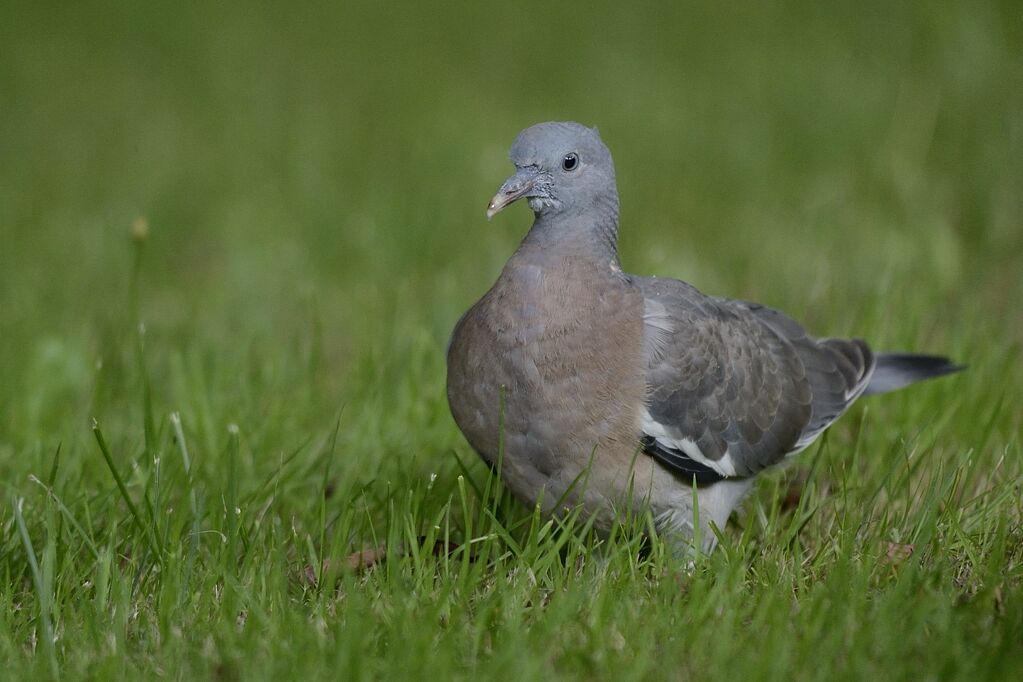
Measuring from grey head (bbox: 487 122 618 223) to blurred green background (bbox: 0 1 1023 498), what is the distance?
109 cm

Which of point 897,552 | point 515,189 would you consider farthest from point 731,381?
point 515,189

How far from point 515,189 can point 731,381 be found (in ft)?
2.91

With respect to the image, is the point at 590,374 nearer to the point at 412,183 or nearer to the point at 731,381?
the point at 731,381

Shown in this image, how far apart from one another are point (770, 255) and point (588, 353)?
245 centimetres

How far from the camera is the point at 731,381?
3631mm

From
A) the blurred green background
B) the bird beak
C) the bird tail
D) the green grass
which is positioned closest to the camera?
the green grass

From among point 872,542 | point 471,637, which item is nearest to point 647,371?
point 872,542

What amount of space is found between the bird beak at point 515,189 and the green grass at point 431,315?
2.39 ft

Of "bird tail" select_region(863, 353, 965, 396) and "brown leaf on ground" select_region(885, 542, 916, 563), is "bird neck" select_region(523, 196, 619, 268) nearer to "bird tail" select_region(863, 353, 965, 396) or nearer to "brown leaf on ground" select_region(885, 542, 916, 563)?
"brown leaf on ground" select_region(885, 542, 916, 563)

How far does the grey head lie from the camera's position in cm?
332

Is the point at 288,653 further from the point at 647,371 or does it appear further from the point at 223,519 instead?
the point at 647,371

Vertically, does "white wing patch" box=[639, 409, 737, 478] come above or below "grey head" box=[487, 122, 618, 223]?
below

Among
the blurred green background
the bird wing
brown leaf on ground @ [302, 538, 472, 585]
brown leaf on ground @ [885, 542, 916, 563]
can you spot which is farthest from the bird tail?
brown leaf on ground @ [302, 538, 472, 585]

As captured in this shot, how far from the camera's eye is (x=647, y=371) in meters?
3.33
